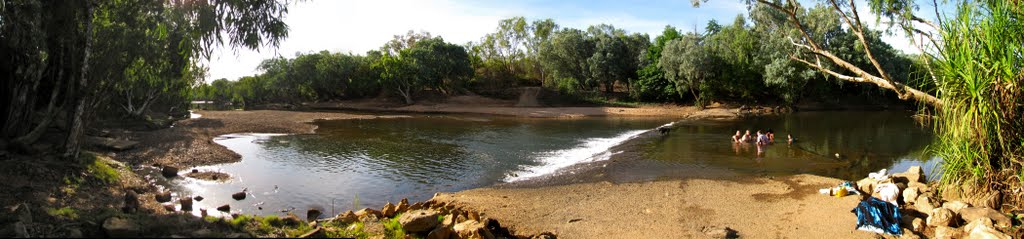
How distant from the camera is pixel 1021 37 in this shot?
8.16 metres

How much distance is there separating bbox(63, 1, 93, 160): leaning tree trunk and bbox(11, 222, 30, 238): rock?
8478 mm

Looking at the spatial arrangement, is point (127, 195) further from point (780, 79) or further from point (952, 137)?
point (780, 79)

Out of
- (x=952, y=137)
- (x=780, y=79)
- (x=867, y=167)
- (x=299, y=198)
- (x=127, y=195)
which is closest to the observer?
(x=952, y=137)

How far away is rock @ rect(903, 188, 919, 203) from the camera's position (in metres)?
10.3

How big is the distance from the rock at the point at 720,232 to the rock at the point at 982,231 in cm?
318

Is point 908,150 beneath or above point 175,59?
beneath

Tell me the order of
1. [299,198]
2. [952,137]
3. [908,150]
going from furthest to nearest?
[908,150] < [299,198] < [952,137]

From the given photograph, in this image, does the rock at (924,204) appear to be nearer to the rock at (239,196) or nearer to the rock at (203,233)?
the rock at (203,233)

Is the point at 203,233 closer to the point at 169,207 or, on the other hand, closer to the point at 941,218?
the point at 169,207

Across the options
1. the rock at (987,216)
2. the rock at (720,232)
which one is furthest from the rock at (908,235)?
the rock at (720,232)

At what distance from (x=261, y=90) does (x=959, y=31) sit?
8151cm

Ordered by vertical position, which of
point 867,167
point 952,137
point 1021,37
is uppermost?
point 1021,37

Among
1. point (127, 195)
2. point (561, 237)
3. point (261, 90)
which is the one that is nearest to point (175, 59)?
point (127, 195)

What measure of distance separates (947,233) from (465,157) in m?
Result: 15.4
